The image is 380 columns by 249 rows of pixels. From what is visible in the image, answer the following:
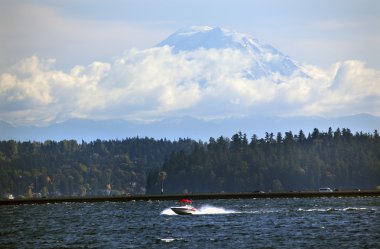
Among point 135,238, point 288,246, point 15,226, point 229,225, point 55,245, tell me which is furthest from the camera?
point 15,226

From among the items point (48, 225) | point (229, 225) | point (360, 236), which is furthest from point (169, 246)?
point (48, 225)

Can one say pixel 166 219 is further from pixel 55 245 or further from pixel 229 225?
pixel 55 245

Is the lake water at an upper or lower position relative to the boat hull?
lower

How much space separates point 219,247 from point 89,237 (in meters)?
27.5

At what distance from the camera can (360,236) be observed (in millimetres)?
133500

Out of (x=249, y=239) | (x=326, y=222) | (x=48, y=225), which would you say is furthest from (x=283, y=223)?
(x=48, y=225)

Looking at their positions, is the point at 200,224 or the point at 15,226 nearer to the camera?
the point at 200,224

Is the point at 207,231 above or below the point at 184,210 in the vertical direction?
below

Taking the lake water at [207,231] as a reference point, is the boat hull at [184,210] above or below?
above

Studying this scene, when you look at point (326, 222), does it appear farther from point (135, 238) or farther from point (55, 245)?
point (55, 245)

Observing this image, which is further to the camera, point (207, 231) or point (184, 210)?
point (184, 210)

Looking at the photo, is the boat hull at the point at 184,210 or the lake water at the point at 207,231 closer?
the lake water at the point at 207,231

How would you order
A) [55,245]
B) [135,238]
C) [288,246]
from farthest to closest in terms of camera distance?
1. [135,238]
2. [55,245]
3. [288,246]

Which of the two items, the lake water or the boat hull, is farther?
the boat hull
